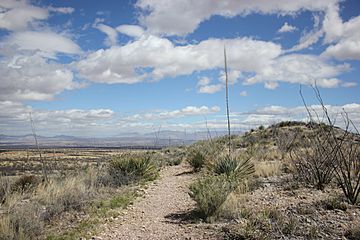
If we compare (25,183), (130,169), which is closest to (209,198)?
(130,169)

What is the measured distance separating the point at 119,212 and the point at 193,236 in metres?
2.95

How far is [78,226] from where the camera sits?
8703 mm

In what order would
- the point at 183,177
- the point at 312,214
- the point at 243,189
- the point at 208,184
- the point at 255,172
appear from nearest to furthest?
the point at 312,214
the point at 208,184
the point at 243,189
the point at 255,172
the point at 183,177

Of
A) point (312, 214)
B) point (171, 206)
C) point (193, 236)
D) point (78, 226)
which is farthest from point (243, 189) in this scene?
point (78, 226)

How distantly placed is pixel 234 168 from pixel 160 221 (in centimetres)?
603

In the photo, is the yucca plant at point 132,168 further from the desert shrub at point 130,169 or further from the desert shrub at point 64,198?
the desert shrub at point 64,198

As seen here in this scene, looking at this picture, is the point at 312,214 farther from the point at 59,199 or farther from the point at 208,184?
the point at 59,199

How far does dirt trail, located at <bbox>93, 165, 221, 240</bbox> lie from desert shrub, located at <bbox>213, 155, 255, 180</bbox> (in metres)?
1.83

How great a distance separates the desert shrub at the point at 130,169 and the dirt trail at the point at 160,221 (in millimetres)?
1913

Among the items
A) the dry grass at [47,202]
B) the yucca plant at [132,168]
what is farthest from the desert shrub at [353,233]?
the yucca plant at [132,168]

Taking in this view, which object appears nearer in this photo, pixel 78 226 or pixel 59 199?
pixel 78 226

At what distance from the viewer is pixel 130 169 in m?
16.4

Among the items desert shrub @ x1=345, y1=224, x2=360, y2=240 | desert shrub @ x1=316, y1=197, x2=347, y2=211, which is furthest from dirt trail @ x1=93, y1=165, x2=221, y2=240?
desert shrub @ x1=316, y1=197, x2=347, y2=211

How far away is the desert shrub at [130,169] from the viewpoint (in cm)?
1524
